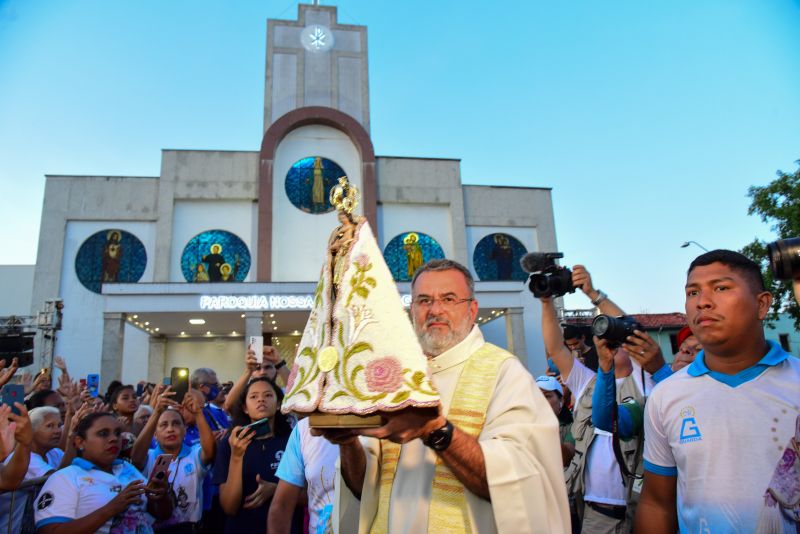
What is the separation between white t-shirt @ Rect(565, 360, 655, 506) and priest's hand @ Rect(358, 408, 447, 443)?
2483 millimetres

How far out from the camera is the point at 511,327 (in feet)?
63.2

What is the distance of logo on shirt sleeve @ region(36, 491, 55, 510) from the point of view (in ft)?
10.9

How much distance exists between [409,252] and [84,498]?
19.8 metres

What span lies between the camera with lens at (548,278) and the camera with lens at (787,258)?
169cm

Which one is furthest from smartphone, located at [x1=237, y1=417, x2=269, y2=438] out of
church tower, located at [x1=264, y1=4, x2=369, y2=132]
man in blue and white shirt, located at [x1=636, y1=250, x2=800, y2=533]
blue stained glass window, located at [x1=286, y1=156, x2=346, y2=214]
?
church tower, located at [x1=264, y1=4, x2=369, y2=132]

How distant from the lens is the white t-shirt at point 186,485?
416 centimetres

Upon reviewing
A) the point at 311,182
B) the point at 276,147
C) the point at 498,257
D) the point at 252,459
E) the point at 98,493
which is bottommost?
the point at 98,493

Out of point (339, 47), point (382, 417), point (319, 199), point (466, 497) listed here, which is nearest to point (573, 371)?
point (466, 497)

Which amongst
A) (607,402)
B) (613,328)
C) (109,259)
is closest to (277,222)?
(109,259)

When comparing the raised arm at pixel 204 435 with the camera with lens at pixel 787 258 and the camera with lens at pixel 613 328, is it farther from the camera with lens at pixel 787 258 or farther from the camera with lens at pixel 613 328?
the camera with lens at pixel 787 258

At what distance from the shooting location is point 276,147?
22.6 meters

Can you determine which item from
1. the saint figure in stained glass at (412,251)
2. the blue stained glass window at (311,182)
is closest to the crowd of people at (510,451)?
the saint figure in stained glass at (412,251)

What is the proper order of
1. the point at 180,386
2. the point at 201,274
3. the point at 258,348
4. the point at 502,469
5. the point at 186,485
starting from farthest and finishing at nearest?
the point at 201,274
the point at 180,386
the point at 258,348
the point at 186,485
the point at 502,469

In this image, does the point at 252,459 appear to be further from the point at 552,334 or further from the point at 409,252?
the point at 409,252
